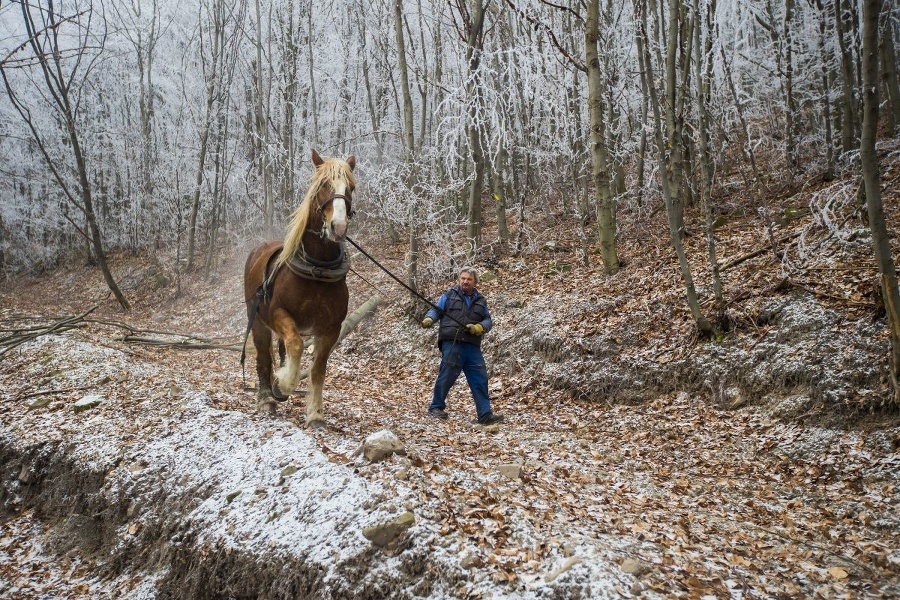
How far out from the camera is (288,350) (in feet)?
16.6

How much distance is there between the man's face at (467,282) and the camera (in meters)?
6.69

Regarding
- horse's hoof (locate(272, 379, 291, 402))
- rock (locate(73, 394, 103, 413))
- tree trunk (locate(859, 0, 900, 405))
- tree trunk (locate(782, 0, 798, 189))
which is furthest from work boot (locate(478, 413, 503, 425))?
tree trunk (locate(782, 0, 798, 189))

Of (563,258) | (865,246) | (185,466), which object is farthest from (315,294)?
(563,258)

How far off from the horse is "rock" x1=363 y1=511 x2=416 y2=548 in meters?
2.08

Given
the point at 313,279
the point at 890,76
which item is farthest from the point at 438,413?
the point at 890,76

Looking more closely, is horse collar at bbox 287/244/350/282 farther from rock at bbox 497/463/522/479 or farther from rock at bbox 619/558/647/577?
rock at bbox 619/558/647/577

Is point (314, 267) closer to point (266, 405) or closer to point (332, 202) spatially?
point (332, 202)

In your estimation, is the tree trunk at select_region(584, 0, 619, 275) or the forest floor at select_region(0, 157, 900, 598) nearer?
the forest floor at select_region(0, 157, 900, 598)

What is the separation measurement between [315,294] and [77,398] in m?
4.27

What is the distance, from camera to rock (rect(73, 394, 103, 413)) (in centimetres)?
656

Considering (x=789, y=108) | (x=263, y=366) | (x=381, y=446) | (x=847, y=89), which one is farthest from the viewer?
(x=789, y=108)

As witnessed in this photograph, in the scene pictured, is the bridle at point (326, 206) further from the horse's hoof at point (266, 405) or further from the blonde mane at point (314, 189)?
the horse's hoof at point (266, 405)

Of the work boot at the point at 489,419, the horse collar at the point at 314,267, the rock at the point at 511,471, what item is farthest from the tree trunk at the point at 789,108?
the horse collar at the point at 314,267

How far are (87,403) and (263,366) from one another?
95.6 inches
